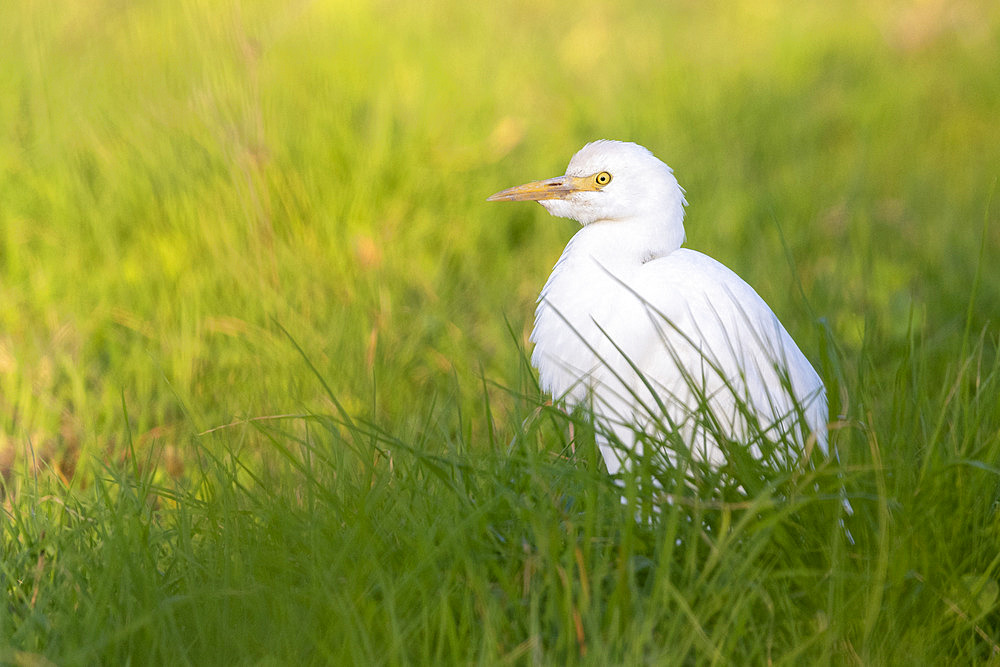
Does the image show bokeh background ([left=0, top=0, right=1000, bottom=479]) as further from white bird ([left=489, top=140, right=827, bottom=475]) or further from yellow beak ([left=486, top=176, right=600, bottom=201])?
yellow beak ([left=486, top=176, right=600, bottom=201])

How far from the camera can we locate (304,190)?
4.77m

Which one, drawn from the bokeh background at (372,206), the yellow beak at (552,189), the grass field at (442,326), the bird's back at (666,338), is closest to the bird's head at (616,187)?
the yellow beak at (552,189)

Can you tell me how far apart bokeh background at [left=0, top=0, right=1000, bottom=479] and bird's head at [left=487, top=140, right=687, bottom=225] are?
1.41 feet

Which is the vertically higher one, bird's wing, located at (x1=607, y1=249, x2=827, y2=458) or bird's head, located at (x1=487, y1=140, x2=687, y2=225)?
bird's head, located at (x1=487, y1=140, x2=687, y2=225)

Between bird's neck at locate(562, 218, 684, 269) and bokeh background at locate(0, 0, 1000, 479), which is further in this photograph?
Answer: bokeh background at locate(0, 0, 1000, 479)

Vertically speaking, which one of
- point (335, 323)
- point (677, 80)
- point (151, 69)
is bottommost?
point (335, 323)

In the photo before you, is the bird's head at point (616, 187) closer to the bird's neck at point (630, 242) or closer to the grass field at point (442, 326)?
the bird's neck at point (630, 242)

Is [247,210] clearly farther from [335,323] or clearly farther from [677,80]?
[677,80]

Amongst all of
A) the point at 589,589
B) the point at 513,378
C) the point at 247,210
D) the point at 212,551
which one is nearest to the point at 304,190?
the point at 247,210

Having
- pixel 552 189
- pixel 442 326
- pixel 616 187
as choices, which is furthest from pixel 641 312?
pixel 442 326

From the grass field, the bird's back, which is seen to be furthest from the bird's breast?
the grass field

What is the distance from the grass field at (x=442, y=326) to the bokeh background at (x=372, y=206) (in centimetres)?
2

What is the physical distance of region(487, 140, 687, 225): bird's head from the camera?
3021 millimetres

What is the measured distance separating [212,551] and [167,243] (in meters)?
2.65
